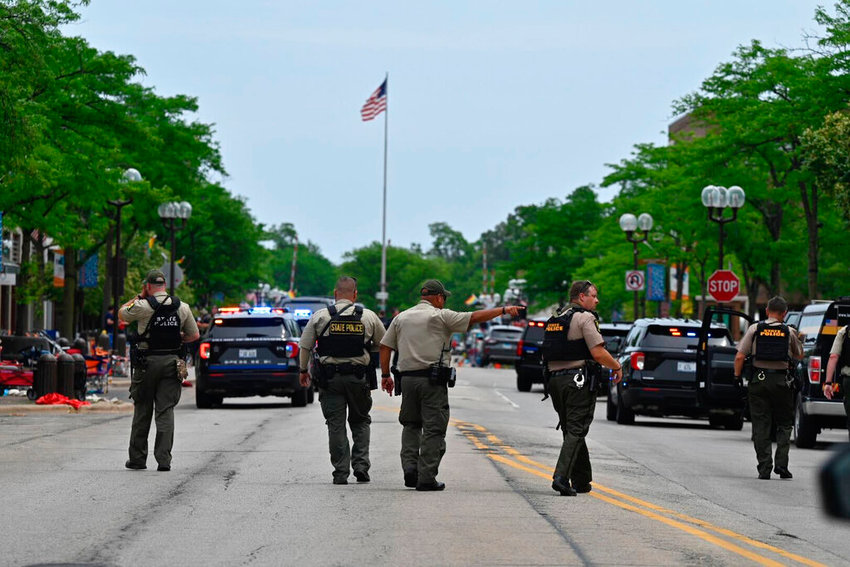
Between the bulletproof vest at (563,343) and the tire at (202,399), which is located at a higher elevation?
the bulletproof vest at (563,343)

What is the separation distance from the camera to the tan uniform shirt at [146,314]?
591 inches

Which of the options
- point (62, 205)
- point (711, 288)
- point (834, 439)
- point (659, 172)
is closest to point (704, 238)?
point (659, 172)

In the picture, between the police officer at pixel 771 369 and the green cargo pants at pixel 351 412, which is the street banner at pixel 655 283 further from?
the green cargo pants at pixel 351 412

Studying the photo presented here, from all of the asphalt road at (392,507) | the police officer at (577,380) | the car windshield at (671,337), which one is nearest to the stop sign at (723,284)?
the car windshield at (671,337)

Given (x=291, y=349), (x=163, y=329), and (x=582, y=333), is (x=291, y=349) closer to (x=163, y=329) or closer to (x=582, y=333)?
(x=163, y=329)

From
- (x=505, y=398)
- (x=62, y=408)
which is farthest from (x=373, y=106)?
(x=62, y=408)

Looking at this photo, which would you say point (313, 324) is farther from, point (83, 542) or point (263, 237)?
point (263, 237)

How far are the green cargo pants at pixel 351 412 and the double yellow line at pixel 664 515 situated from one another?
184cm

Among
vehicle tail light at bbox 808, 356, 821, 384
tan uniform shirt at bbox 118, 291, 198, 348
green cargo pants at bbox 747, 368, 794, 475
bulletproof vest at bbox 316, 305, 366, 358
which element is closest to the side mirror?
bulletproof vest at bbox 316, 305, 366, 358

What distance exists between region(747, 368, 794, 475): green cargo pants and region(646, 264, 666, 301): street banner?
35.5 m

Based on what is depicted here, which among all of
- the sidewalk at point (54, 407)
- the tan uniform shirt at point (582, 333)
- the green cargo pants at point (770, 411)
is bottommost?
the sidewalk at point (54, 407)

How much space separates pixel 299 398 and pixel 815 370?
11612 millimetres

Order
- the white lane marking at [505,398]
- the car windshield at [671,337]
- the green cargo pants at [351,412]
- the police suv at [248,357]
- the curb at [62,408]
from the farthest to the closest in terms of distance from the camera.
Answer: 1. the white lane marking at [505,398]
2. the police suv at [248,357]
3. the curb at [62,408]
4. the car windshield at [671,337]
5. the green cargo pants at [351,412]

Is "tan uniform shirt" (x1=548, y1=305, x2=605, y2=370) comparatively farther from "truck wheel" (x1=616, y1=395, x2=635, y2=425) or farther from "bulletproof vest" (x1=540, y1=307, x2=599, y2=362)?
"truck wheel" (x1=616, y1=395, x2=635, y2=425)
